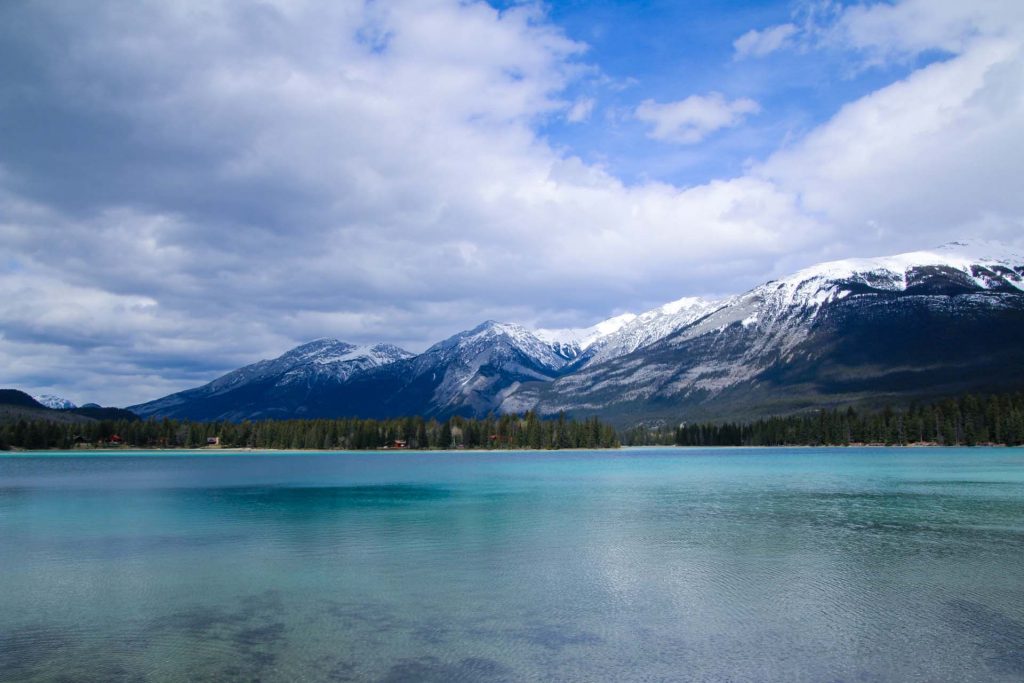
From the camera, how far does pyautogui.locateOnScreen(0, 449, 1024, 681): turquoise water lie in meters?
19.3

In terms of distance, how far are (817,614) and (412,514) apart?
34.3 meters

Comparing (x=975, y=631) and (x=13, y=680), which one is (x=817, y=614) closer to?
(x=975, y=631)

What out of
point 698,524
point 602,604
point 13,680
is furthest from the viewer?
point 698,524

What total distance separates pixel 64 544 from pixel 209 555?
413 inches

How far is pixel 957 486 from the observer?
71.7 meters

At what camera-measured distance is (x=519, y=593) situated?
27.2 metres

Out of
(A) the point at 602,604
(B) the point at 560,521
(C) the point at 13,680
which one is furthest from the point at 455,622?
(B) the point at 560,521

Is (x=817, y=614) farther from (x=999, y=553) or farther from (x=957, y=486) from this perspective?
(x=957, y=486)

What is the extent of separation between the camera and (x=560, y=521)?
4800 centimetres

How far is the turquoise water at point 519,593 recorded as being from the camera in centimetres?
→ 1928

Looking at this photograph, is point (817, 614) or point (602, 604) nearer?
point (817, 614)

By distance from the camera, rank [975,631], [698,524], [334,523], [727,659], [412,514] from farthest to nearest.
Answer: [412,514] < [334,523] < [698,524] < [975,631] < [727,659]

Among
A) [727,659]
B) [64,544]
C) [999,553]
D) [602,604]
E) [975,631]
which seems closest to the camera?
[727,659]

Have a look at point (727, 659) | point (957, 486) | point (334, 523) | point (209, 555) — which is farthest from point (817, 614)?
point (957, 486)
